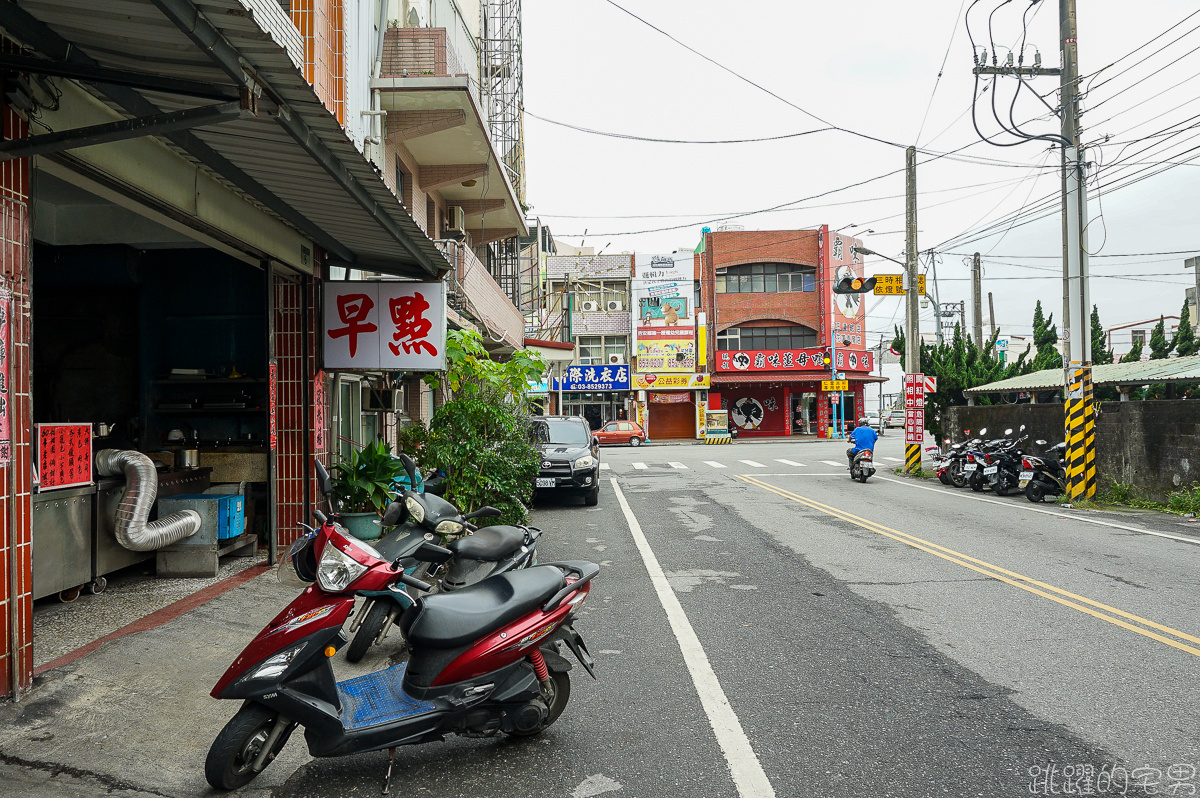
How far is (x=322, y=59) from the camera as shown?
34.4 ft

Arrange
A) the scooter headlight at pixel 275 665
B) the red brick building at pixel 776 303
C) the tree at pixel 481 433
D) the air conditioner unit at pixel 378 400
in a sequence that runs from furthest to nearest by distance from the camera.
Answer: the red brick building at pixel 776 303
the air conditioner unit at pixel 378 400
the tree at pixel 481 433
the scooter headlight at pixel 275 665

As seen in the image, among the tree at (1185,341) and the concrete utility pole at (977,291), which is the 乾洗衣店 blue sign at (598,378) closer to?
the concrete utility pole at (977,291)

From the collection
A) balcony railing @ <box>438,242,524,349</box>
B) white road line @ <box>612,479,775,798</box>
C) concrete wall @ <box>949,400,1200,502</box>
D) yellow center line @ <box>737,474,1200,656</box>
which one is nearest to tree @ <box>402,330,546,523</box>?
balcony railing @ <box>438,242,524,349</box>

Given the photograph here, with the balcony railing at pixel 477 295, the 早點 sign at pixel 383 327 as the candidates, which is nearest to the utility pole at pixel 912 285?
the balcony railing at pixel 477 295

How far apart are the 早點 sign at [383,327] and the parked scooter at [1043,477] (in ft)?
40.3

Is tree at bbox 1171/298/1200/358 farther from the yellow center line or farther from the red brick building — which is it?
the red brick building

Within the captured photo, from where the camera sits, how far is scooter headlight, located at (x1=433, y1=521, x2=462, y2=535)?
5840mm

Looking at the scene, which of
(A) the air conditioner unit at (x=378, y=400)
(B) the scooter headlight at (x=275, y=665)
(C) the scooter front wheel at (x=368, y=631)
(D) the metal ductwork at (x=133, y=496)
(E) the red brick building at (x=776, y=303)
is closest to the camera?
(B) the scooter headlight at (x=275, y=665)

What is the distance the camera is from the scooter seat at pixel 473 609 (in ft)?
12.7

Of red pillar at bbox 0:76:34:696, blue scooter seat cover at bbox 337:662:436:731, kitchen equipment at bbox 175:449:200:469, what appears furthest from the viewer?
kitchen equipment at bbox 175:449:200:469

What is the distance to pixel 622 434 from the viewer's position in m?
42.9

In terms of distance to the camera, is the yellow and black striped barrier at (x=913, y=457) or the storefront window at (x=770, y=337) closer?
the yellow and black striped barrier at (x=913, y=457)

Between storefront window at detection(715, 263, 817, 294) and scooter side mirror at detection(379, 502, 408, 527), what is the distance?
4562 centimetres

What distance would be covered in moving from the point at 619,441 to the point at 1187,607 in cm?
3658
